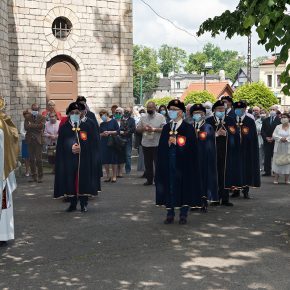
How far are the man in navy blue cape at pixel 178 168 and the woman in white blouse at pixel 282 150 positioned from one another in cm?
541

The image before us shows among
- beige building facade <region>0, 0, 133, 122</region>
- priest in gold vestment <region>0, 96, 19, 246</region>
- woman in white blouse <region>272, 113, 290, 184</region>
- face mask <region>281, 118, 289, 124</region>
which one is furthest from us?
beige building facade <region>0, 0, 133, 122</region>

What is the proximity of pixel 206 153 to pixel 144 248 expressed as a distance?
317cm

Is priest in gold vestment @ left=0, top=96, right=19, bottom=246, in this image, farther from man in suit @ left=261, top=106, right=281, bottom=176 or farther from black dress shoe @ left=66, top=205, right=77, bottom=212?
man in suit @ left=261, top=106, right=281, bottom=176

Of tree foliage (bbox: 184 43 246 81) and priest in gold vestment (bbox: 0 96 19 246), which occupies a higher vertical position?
tree foliage (bbox: 184 43 246 81)

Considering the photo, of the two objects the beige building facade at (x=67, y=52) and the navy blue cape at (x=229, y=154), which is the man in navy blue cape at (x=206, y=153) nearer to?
the navy blue cape at (x=229, y=154)

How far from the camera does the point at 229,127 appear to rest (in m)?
10.5

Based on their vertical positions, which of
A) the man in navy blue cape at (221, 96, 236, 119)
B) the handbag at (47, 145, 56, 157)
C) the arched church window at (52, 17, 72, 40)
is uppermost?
the arched church window at (52, 17, 72, 40)

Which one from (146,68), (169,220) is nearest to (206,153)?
(169,220)

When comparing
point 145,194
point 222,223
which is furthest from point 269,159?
point 222,223

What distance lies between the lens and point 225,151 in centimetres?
1048

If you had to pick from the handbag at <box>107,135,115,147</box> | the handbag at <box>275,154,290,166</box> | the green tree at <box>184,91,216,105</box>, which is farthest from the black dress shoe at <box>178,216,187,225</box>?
the green tree at <box>184,91,216,105</box>

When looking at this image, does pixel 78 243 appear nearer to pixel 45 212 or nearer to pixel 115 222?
pixel 115 222

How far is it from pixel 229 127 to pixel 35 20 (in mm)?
11202

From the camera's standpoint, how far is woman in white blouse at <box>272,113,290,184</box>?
13484mm
